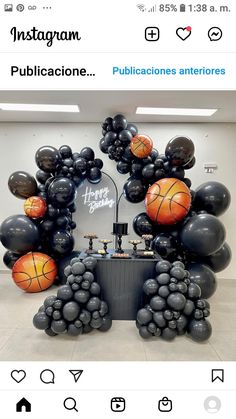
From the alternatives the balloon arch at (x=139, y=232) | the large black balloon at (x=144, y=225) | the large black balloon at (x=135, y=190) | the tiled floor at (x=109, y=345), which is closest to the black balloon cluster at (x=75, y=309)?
the balloon arch at (x=139, y=232)

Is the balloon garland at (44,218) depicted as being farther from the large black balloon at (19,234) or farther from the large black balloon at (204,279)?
the large black balloon at (204,279)

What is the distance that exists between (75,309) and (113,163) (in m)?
→ 2.66

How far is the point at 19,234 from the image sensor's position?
3324 millimetres

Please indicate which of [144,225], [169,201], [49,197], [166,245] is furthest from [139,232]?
[49,197]

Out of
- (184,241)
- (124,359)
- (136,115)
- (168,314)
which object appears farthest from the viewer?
(136,115)

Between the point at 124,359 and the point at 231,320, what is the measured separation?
1.45 m

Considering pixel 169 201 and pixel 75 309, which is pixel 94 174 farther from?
pixel 75 309

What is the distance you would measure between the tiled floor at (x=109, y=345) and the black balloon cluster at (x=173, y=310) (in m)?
0.10

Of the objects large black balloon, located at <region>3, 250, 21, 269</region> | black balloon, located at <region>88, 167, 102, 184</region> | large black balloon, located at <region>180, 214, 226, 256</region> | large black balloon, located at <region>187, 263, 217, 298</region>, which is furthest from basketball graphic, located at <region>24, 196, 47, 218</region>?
large black balloon, located at <region>187, 263, 217, 298</region>

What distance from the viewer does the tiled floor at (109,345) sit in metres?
2.12

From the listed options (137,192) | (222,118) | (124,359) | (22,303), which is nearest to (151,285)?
(124,359)

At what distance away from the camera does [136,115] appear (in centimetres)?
390

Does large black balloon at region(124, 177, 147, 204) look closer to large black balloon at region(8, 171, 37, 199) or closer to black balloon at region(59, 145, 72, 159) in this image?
black balloon at region(59, 145, 72, 159)

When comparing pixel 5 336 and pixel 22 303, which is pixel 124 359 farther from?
pixel 22 303
